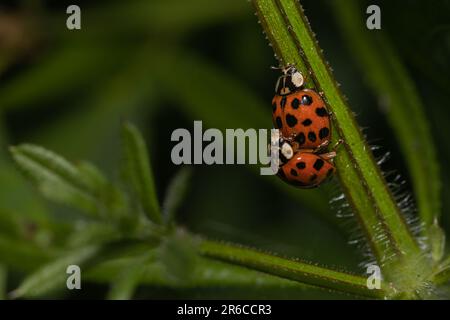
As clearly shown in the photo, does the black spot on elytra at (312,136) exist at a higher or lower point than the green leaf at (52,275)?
higher

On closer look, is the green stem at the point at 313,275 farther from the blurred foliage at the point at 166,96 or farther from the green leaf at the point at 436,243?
the blurred foliage at the point at 166,96

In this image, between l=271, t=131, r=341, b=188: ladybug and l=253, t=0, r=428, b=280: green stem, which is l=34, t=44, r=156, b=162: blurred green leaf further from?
l=253, t=0, r=428, b=280: green stem

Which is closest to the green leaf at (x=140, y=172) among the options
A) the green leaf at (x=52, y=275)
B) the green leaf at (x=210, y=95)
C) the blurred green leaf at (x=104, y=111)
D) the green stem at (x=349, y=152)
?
the green leaf at (x=52, y=275)

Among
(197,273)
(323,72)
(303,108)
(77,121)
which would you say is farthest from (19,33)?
(323,72)

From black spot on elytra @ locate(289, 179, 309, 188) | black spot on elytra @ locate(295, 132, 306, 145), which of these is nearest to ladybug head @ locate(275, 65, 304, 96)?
black spot on elytra @ locate(295, 132, 306, 145)

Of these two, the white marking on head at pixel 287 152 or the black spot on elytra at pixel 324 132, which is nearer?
the black spot on elytra at pixel 324 132

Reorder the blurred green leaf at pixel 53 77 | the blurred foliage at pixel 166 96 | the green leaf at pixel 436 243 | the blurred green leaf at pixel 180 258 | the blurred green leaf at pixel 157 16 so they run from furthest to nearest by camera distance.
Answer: the blurred green leaf at pixel 157 16
the blurred green leaf at pixel 53 77
the blurred foliage at pixel 166 96
the blurred green leaf at pixel 180 258
the green leaf at pixel 436 243
